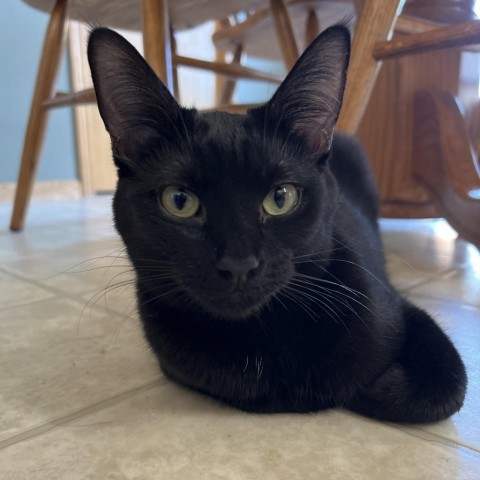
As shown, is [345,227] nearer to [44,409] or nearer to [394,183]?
[44,409]

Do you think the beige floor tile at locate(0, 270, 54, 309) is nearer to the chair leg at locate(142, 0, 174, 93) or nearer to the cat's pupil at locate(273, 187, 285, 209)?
the chair leg at locate(142, 0, 174, 93)

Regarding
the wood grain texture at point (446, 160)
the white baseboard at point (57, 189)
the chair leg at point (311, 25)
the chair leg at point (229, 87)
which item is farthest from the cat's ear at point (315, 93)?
the white baseboard at point (57, 189)

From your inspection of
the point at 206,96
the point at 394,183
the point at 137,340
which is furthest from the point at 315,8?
the point at 206,96

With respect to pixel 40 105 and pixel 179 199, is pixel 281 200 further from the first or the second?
pixel 40 105

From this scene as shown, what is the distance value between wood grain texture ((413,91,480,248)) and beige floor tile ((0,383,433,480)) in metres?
0.75

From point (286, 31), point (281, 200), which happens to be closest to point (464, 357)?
point (281, 200)

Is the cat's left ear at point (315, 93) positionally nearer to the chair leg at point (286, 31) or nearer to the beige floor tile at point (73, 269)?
the beige floor tile at point (73, 269)

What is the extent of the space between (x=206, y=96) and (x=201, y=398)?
3.40 metres

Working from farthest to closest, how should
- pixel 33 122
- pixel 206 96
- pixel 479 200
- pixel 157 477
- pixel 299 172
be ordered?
pixel 206 96 < pixel 33 122 < pixel 479 200 < pixel 299 172 < pixel 157 477

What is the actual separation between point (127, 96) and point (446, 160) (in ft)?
3.07

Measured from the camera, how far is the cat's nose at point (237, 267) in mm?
517

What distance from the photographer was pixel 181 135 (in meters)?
0.63

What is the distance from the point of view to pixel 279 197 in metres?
0.60

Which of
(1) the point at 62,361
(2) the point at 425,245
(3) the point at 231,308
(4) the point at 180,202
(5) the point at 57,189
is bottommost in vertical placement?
(5) the point at 57,189
